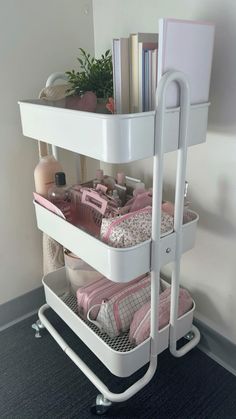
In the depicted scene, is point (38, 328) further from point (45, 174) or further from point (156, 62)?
point (156, 62)

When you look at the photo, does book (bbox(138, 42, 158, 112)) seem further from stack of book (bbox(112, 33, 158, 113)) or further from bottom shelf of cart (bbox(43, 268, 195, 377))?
bottom shelf of cart (bbox(43, 268, 195, 377))

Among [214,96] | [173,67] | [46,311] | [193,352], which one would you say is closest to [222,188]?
[214,96]

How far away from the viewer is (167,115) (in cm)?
77

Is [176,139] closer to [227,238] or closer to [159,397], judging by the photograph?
[227,238]

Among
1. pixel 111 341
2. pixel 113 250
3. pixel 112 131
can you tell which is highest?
pixel 112 131

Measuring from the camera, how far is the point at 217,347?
3.93 feet

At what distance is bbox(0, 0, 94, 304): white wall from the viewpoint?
1.12 metres

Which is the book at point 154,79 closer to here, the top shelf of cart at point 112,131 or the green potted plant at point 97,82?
the top shelf of cart at point 112,131

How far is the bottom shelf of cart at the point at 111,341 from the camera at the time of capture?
961mm

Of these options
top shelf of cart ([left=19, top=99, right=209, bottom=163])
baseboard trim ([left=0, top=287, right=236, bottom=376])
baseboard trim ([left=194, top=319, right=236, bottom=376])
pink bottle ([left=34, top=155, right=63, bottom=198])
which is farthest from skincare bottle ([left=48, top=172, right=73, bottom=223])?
baseboard trim ([left=194, top=319, right=236, bottom=376])

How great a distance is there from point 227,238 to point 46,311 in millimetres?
831

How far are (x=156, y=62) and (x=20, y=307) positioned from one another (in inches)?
43.9

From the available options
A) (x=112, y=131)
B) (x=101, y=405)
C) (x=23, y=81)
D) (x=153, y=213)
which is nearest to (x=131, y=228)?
(x=153, y=213)

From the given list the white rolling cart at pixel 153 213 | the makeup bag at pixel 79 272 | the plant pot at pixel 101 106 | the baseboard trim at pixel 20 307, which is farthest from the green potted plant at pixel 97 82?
the baseboard trim at pixel 20 307
